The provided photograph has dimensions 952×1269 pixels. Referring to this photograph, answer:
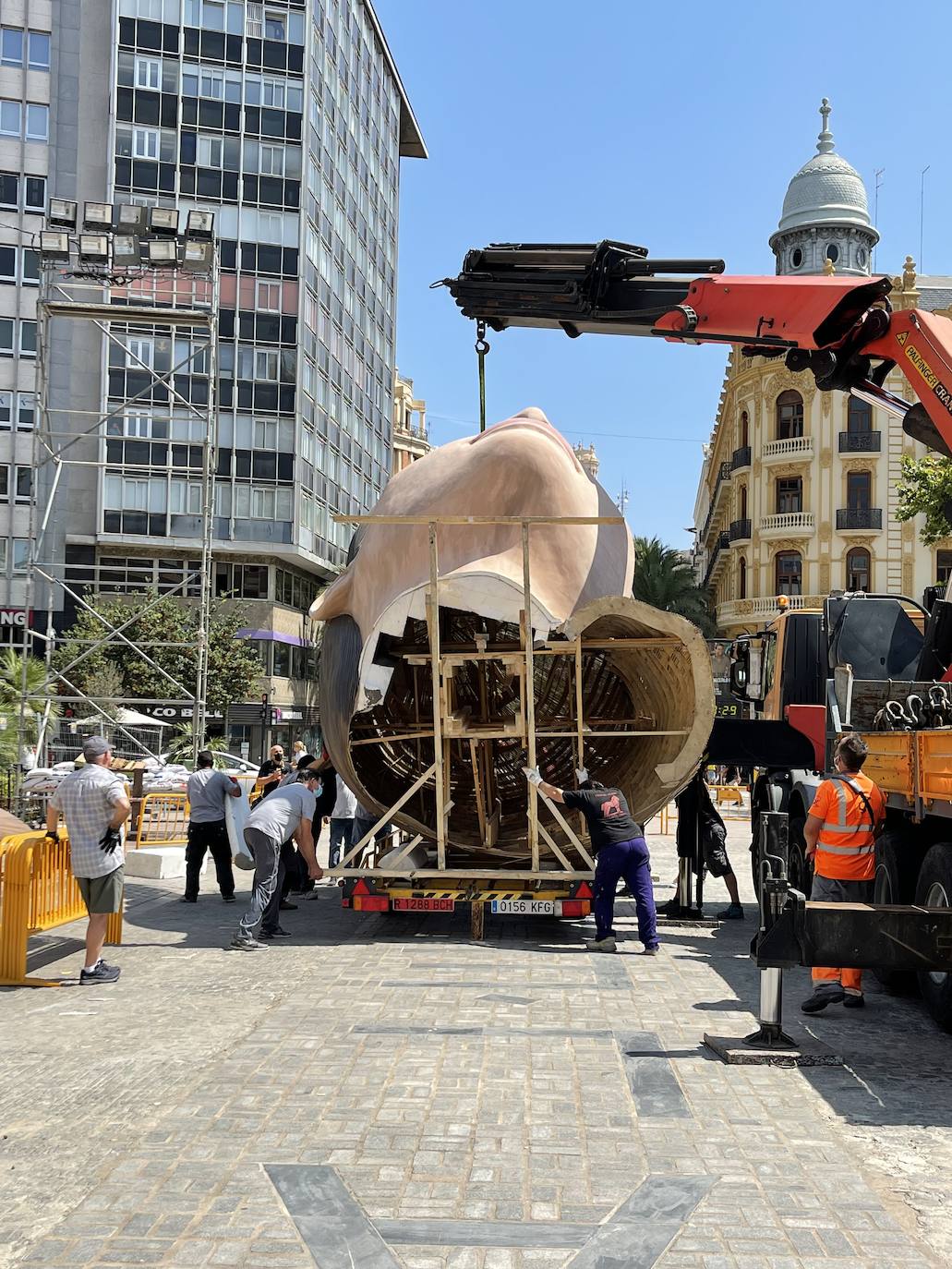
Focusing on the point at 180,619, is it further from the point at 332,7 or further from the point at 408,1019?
the point at 408,1019

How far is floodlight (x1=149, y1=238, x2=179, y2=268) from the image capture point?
23.6 meters

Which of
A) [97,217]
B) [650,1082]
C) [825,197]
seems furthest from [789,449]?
[650,1082]

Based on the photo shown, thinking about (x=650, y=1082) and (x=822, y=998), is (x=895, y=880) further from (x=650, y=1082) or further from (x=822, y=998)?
(x=650, y=1082)

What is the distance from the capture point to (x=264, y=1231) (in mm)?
4391

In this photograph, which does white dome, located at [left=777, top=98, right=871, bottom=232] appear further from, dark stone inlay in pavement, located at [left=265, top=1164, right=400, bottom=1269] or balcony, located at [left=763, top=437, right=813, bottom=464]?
dark stone inlay in pavement, located at [left=265, top=1164, right=400, bottom=1269]

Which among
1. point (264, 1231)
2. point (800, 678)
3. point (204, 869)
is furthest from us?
point (204, 869)

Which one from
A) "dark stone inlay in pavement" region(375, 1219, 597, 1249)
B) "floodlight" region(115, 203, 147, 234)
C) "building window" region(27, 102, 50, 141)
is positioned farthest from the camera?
"building window" region(27, 102, 50, 141)

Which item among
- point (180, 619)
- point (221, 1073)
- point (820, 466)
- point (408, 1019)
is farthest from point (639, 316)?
point (820, 466)

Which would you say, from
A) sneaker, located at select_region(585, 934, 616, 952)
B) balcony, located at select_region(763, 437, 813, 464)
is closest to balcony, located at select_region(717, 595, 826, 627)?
balcony, located at select_region(763, 437, 813, 464)

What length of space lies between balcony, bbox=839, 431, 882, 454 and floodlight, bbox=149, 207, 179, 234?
32740 mm

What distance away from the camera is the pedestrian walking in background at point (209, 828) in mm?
13281

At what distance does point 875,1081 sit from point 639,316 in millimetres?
7113

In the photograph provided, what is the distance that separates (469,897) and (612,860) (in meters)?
1.39

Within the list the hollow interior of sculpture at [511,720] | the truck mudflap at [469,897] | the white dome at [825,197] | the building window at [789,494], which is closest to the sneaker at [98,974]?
the truck mudflap at [469,897]
